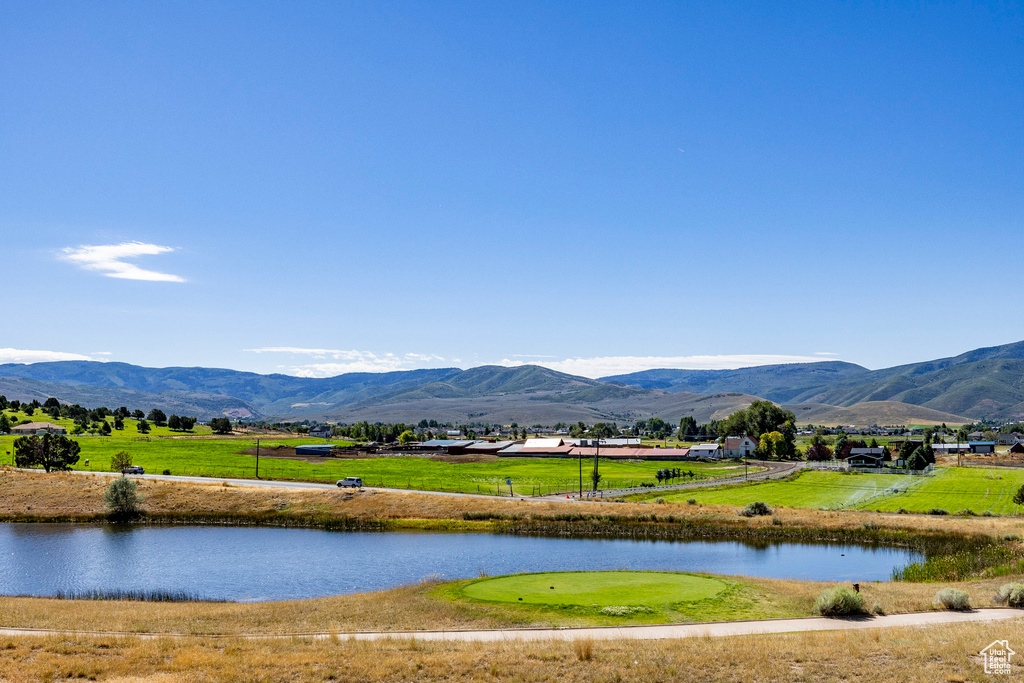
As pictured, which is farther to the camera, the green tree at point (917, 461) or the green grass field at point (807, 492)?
the green tree at point (917, 461)

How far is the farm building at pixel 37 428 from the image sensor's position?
14402 cm

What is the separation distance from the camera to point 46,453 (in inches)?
3548

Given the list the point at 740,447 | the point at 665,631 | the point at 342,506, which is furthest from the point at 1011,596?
the point at 740,447

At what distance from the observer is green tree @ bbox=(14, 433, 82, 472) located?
299 feet

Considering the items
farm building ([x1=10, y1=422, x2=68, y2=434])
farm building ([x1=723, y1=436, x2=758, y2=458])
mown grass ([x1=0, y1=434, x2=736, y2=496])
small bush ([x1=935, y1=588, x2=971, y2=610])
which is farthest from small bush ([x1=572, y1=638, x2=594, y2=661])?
farm building ([x1=10, y1=422, x2=68, y2=434])

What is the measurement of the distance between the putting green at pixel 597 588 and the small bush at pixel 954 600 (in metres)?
8.73

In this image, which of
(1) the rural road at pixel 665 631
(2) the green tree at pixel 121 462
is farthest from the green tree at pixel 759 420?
(1) the rural road at pixel 665 631

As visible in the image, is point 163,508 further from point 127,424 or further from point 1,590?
point 127,424

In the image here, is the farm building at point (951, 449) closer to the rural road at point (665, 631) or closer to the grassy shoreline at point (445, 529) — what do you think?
the grassy shoreline at point (445, 529)

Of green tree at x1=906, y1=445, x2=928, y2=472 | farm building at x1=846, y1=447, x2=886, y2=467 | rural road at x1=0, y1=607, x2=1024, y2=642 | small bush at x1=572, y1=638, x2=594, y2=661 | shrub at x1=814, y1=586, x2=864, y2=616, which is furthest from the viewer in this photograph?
farm building at x1=846, y1=447, x2=886, y2=467

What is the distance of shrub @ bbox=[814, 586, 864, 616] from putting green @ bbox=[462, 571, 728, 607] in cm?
496

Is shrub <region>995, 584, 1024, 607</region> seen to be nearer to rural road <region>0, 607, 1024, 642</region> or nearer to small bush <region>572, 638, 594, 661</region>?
rural road <region>0, 607, 1024, 642</region>

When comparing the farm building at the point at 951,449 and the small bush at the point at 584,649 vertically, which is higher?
the small bush at the point at 584,649

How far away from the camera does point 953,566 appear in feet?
134
